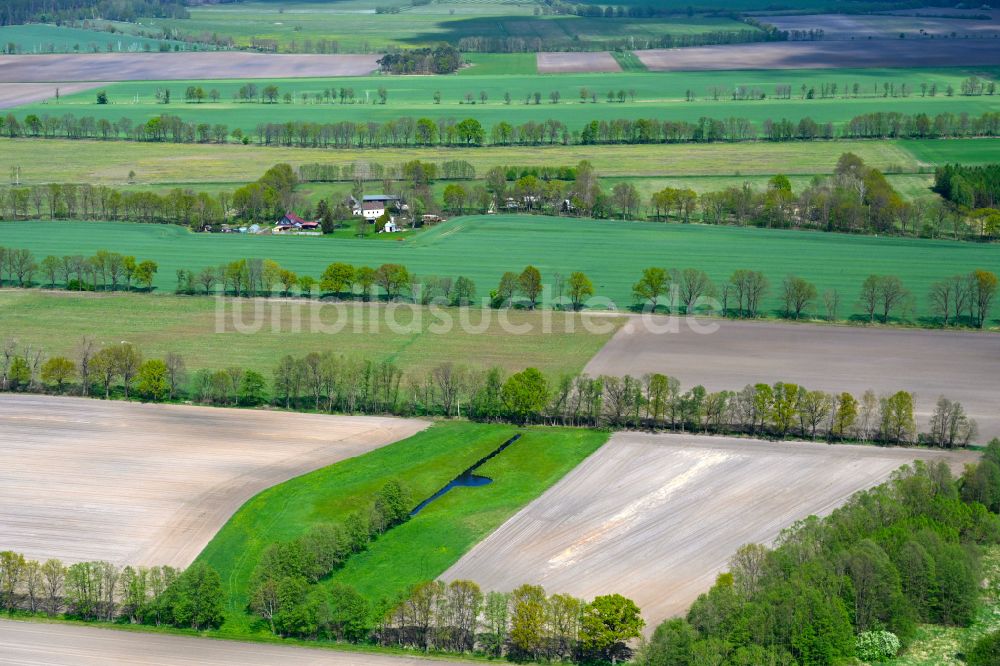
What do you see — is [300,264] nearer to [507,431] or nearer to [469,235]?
[469,235]

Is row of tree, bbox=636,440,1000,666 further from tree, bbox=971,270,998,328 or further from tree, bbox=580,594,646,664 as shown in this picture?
tree, bbox=971,270,998,328

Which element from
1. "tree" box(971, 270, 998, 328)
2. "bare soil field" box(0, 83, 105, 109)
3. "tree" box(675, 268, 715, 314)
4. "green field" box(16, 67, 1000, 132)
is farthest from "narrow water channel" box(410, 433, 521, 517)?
"bare soil field" box(0, 83, 105, 109)

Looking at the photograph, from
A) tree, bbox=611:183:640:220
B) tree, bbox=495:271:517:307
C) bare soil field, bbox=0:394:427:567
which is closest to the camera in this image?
bare soil field, bbox=0:394:427:567

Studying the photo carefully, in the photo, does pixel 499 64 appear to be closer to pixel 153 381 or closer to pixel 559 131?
pixel 559 131

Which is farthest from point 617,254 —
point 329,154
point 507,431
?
point 329,154

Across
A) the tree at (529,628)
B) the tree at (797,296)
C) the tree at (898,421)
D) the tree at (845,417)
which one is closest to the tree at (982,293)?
the tree at (797,296)

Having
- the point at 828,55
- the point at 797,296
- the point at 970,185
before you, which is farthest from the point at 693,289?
the point at 828,55
